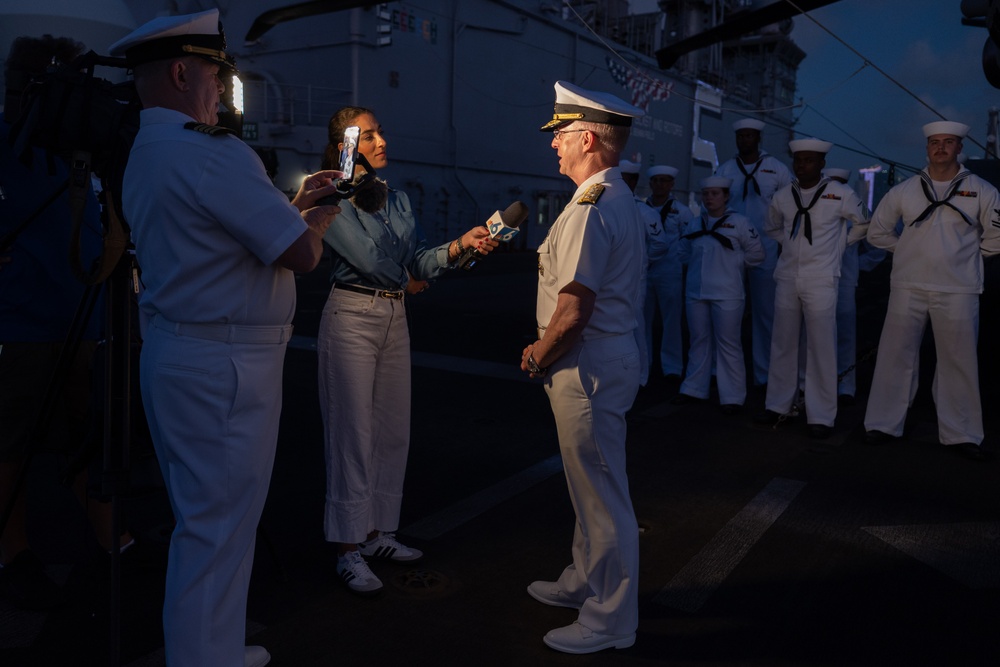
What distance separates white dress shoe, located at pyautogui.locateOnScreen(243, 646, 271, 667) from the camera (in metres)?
2.61

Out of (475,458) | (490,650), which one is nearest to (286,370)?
(475,458)

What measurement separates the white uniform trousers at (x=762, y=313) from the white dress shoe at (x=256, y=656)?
20.2ft

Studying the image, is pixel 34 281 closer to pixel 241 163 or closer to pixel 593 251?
pixel 241 163

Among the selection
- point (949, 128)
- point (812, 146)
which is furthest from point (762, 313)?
point (949, 128)

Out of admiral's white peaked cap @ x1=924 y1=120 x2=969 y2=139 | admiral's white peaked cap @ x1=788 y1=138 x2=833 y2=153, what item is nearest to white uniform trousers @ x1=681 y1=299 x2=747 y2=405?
admiral's white peaked cap @ x1=788 y1=138 x2=833 y2=153

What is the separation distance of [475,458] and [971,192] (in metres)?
3.73

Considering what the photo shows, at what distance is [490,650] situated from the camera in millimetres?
2816

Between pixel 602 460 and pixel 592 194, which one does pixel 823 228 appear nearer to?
pixel 592 194

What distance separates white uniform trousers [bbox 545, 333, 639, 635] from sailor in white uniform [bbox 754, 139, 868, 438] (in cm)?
360

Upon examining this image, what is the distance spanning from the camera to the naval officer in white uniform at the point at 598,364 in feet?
9.07

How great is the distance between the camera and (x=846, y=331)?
24.0 feet

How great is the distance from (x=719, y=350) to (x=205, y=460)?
207 inches

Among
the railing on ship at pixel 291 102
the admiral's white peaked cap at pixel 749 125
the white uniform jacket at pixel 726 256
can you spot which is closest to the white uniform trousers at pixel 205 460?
the white uniform jacket at pixel 726 256

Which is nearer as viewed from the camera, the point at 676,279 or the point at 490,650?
the point at 490,650
